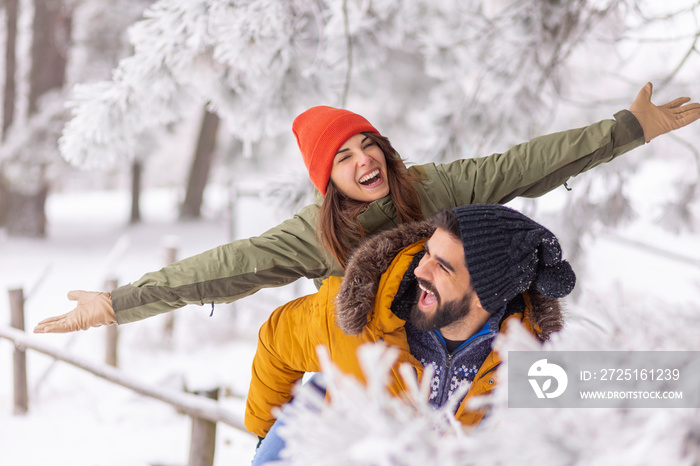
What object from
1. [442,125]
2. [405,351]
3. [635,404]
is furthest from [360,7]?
[635,404]

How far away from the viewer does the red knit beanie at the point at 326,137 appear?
6.17 feet

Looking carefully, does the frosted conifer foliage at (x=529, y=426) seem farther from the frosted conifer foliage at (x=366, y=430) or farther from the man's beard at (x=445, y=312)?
the man's beard at (x=445, y=312)

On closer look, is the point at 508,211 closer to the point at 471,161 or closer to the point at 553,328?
the point at 553,328

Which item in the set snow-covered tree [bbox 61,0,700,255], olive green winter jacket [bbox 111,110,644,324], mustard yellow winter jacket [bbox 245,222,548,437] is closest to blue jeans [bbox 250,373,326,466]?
mustard yellow winter jacket [bbox 245,222,548,437]

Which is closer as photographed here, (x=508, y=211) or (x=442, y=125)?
(x=508, y=211)

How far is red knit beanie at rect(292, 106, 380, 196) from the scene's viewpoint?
74.1 inches

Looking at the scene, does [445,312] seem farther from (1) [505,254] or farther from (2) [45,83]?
(2) [45,83]

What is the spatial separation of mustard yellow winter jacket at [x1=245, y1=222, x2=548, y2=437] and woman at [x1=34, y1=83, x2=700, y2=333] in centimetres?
17

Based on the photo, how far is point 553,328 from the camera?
1.42 meters

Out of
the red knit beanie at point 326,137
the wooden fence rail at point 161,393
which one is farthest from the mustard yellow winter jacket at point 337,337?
the wooden fence rail at point 161,393

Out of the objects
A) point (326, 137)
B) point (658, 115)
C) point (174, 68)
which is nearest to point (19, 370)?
point (174, 68)

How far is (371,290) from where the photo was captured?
57.4 inches

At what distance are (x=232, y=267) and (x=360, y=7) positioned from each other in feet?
5.98

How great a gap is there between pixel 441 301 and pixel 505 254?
22 centimetres
